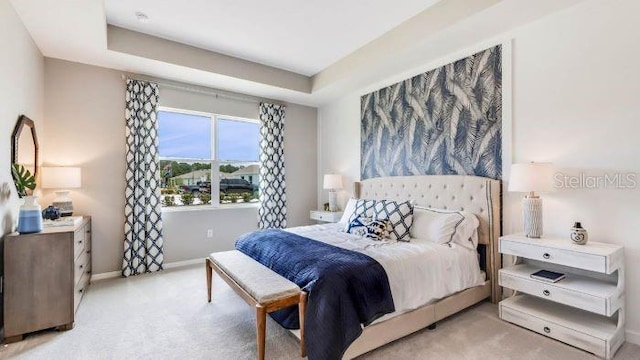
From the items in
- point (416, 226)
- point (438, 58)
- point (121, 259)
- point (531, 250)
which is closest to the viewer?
point (531, 250)

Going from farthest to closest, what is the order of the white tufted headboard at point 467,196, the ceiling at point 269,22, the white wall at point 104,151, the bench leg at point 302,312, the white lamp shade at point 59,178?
the white wall at point 104,151 < the white lamp shade at point 59,178 < the white tufted headboard at point 467,196 < the ceiling at point 269,22 < the bench leg at point 302,312

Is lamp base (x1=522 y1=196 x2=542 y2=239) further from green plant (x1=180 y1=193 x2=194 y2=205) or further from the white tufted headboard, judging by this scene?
green plant (x1=180 y1=193 x2=194 y2=205)

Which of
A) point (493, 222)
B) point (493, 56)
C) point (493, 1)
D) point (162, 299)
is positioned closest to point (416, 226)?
point (493, 222)

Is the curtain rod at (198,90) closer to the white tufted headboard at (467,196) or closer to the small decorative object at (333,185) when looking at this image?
the small decorative object at (333,185)

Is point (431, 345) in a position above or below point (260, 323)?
below

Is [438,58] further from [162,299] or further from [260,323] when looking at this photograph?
[162,299]

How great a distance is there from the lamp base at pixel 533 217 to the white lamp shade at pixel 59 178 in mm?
4538

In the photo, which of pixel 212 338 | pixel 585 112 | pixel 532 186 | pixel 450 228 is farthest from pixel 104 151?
pixel 585 112

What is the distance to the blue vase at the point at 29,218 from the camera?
7.84 ft

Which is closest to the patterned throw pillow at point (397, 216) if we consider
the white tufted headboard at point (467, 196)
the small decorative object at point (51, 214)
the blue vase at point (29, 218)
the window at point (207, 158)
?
the white tufted headboard at point (467, 196)

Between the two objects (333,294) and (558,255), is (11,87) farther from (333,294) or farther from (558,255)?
(558,255)

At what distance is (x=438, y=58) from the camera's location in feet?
11.4

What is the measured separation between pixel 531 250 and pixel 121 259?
455 centimetres

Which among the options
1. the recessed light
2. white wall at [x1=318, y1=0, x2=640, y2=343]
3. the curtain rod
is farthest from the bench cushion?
the curtain rod
